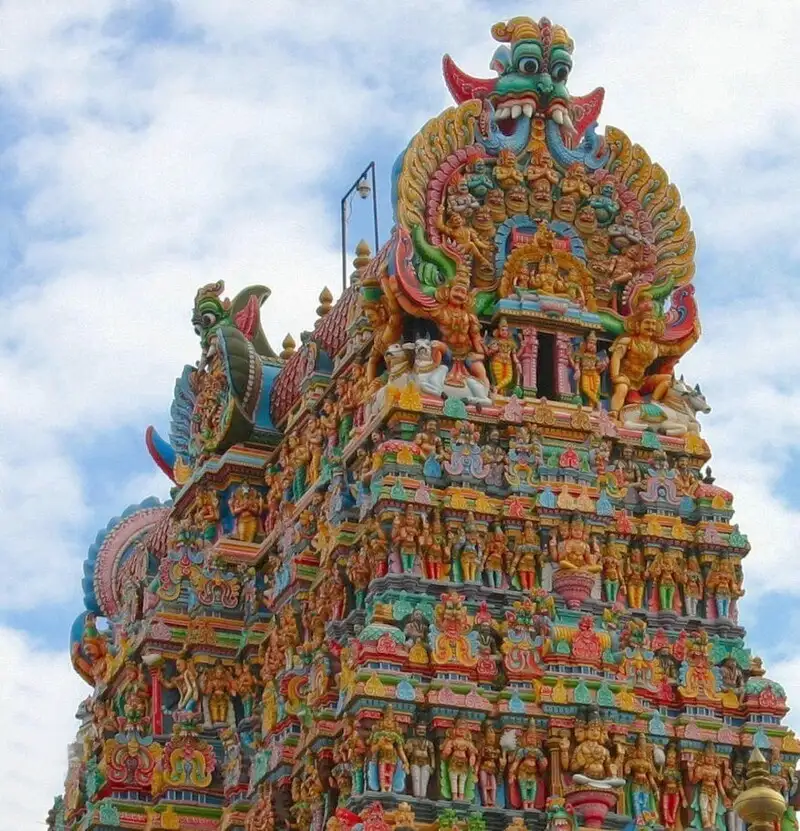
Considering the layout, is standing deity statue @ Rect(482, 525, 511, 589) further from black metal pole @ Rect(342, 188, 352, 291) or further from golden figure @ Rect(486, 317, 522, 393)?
black metal pole @ Rect(342, 188, 352, 291)

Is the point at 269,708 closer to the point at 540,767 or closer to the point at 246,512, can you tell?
the point at 246,512

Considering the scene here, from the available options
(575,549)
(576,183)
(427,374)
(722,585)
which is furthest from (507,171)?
(722,585)

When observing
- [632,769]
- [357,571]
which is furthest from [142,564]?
[632,769]

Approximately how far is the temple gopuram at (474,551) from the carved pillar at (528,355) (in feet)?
0.18

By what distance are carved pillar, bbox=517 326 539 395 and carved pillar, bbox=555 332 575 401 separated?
11.0 inches

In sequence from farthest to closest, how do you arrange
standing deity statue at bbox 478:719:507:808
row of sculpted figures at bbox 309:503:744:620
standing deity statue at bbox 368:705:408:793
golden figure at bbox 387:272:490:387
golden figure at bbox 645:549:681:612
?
golden figure at bbox 387:272:490:387, golden figure at bbox 645:549:681:612, row of sculpted figures at bbox 309:503:744:620, standing deity statue at bbox 478:719:507:808, standing deity statue at bbox 368:705:408:793

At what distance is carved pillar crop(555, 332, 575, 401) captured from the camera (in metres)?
28.5

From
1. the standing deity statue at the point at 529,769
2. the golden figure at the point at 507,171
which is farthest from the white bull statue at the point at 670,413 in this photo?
the standing deity statue at the point at 529,769

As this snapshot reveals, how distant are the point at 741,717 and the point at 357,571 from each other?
186 inches

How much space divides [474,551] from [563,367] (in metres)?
3.01

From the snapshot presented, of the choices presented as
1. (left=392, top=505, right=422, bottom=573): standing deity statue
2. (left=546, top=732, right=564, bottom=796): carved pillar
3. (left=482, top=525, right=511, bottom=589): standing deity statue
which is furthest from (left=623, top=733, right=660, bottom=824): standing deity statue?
(left=392, top=505, right=422, bottom=573): standing deity statue

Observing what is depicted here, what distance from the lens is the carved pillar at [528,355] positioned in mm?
28497

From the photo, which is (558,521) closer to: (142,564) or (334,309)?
(334,309)

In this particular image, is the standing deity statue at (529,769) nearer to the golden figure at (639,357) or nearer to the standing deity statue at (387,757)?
the standing deity statue at (387,757)
